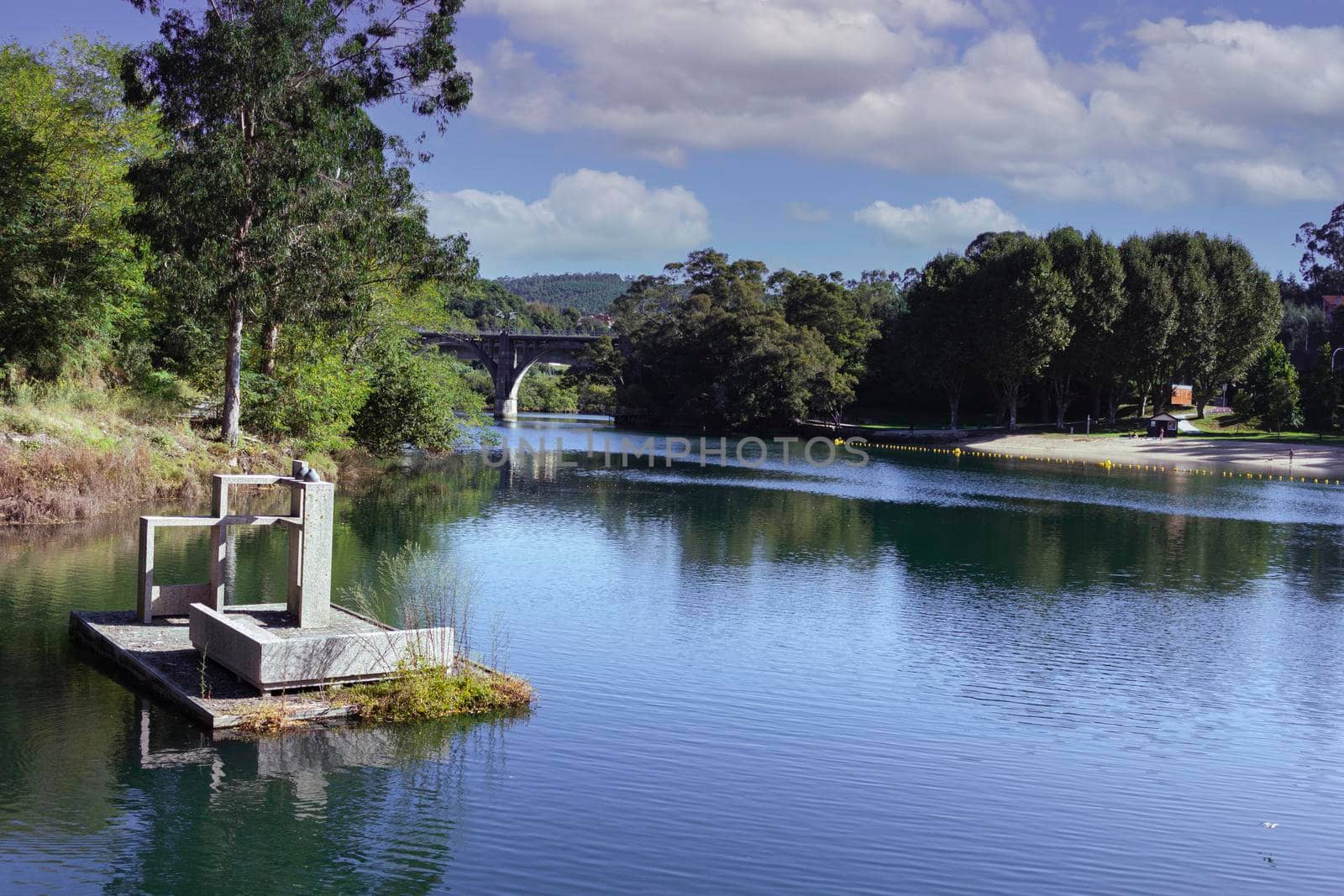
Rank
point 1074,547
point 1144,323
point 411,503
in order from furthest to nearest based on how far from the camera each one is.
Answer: point 1144,323, point 411,503, point 1074,547

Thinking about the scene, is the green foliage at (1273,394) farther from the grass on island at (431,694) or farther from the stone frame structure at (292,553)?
the stone frame structure at (292,553)

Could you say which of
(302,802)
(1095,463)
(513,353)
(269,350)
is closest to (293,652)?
(302,802)

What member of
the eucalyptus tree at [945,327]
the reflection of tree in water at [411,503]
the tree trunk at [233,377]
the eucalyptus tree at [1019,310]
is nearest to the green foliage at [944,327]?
the eucalyptus tree at [945,327]

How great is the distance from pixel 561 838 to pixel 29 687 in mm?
6596

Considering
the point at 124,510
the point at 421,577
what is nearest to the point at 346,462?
the point at 124,510

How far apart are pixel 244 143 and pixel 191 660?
23.1 m

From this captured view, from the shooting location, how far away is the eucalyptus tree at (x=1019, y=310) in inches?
2975

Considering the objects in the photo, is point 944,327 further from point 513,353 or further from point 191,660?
point 191,660

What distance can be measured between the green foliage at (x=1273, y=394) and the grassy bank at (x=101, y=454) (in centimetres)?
6499

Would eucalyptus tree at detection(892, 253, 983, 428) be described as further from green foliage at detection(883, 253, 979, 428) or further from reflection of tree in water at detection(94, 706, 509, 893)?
reflection of tree in water at detection(94, 706, 509, 893)

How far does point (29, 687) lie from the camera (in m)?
12.3

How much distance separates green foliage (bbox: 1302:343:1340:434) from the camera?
7688cm

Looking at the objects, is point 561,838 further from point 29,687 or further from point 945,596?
point 945,596

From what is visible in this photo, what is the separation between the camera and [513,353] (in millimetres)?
118812
